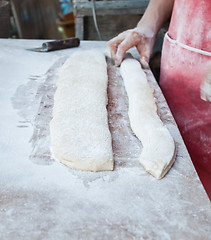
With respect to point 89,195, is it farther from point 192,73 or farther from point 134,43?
point 134,43

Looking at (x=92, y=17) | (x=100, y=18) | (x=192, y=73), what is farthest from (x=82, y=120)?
(x=100, y=18)

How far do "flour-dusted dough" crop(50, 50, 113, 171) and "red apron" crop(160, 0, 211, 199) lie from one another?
0.52m

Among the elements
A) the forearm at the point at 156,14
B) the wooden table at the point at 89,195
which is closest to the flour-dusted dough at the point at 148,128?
the wooden table at the point at 89,195

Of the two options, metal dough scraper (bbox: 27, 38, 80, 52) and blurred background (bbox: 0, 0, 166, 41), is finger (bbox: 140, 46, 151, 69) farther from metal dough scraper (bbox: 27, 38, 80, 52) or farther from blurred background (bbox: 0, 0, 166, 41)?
blurred background (bbox: 0, 0, 166, 41)

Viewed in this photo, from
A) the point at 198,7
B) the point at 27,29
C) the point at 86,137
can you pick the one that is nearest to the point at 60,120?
the point at 86,137

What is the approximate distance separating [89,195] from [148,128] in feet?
1.52

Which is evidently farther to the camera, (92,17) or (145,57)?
(92,17)

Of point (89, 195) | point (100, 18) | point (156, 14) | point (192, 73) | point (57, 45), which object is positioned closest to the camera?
point (89, 195)

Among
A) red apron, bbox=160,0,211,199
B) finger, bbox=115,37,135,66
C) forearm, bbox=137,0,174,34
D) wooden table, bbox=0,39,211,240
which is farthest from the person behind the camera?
forearm, bbox=137,0,174,34

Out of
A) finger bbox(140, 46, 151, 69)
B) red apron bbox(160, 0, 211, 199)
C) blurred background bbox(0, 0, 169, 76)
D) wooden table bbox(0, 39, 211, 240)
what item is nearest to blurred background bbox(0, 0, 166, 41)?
blurred background bbox(0, 0, 169, 76)

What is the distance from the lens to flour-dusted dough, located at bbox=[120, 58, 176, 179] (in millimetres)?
982

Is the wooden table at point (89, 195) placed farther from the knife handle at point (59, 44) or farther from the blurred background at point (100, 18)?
the blurred background at point (100, 18)

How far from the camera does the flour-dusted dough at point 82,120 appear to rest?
0.99 meters

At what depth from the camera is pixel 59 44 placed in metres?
2.16
